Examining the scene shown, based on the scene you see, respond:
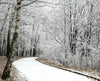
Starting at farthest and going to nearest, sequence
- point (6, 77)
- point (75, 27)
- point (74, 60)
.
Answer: point (75, 27) → point (74, 60) → point (6, 77)

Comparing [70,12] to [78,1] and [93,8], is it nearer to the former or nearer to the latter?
[78,1]

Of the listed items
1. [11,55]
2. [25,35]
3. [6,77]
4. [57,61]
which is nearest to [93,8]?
[57,61]

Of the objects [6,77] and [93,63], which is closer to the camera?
[6,77]

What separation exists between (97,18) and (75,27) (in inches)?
132

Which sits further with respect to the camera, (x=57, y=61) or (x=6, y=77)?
(x=57, y=61)

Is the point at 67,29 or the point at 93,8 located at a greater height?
the point at 93,8

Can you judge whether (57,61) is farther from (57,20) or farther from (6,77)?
(6,77)

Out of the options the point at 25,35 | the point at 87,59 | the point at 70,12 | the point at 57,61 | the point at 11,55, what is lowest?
the point at 57,61

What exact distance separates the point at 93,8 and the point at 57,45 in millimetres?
6724

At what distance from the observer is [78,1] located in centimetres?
1388

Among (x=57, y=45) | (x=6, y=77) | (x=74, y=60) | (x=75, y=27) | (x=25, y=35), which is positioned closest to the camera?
(x=6, y=77)

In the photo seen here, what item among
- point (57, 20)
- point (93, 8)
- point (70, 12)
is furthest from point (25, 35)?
point (93, 8)

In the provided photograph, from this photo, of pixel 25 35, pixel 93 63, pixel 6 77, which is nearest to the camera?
pixel 6 77

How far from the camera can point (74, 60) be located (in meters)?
11.4
